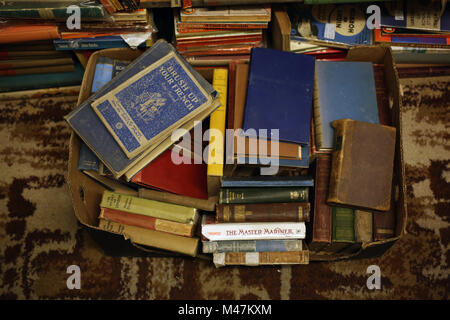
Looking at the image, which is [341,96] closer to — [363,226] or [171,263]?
[363,226]

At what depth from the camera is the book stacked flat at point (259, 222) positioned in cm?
112

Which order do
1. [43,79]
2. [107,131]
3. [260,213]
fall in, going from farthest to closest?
1. [43,79]
2. [260,213]
3. [107,131]

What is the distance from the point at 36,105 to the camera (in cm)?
162

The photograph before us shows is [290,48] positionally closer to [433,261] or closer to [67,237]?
[433,261]

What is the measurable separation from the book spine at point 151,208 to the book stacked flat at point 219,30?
57 cm

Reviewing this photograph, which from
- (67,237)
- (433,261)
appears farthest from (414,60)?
(67,237)

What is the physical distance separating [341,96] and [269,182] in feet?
1.31

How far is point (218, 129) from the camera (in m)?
1.09

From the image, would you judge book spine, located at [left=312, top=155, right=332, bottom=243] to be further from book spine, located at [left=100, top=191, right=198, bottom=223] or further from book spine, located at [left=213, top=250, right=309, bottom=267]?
book spine, located at [left=100, top=191, right=198, bottom=223]

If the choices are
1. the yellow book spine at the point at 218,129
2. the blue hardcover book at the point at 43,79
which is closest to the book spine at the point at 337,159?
the yellow book spine at the point at 218,129

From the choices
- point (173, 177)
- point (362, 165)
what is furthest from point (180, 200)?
point (362, 165)

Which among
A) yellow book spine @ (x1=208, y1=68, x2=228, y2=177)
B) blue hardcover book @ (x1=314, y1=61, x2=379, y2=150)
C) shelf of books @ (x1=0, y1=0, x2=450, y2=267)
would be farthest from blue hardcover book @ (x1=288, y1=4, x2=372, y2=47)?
yellow book spine @ (x1=208, y1=68, x2=228, y2=177)

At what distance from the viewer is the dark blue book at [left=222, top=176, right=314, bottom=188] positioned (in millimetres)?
1098

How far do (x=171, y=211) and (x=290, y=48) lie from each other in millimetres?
782
